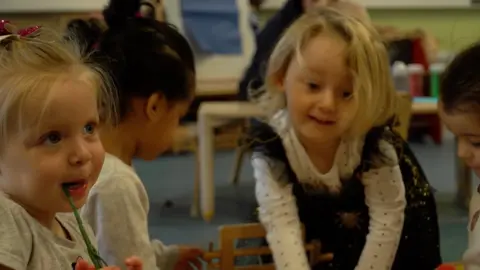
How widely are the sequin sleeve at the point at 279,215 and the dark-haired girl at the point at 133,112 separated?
0.27 meters

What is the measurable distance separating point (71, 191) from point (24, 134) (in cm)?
9

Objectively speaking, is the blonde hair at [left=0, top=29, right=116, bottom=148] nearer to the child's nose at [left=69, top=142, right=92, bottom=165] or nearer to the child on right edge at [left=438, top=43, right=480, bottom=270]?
the child's nose at [left=69, top=142, right=92, bottom=165]

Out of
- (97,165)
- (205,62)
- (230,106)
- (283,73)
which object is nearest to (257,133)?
(283,73)

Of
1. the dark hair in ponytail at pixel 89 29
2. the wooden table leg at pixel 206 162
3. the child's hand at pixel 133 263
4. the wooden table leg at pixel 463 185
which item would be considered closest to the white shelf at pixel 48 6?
the wooden table leg at pixel 206 162

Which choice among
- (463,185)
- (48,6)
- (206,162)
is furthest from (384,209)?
(48,6)

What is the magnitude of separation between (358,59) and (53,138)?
0.66m

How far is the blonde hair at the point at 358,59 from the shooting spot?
1.26 metres

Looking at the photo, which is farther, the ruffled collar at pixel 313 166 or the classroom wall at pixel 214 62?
the classroom wall at pixel 214 62

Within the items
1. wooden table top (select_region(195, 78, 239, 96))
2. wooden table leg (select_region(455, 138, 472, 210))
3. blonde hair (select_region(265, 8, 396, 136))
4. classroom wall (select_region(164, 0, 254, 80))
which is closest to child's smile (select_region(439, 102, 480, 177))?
blonde hair (select_region(265, 8, 396, 136))

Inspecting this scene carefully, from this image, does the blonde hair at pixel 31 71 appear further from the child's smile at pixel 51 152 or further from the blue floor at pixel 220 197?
the blue floor at pixel 220 197

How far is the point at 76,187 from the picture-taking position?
82cm

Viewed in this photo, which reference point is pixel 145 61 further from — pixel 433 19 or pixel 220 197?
pixel 433 19

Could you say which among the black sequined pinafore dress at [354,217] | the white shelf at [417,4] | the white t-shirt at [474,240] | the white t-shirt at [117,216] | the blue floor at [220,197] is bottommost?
the blue floor at [220,197]

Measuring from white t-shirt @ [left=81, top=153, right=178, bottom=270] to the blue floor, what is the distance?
1.17 metres
